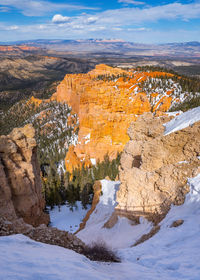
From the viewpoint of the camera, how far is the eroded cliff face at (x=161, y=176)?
1245 centimetres

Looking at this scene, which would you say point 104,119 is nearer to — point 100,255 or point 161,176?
point 161,176

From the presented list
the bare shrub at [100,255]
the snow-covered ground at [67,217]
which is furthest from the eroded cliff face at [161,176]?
the snow-covered ground at [67,217]

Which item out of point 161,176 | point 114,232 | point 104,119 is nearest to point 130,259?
point 161,176

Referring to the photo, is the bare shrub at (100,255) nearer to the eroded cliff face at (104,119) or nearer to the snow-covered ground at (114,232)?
the snow-covered ground at (114,232)

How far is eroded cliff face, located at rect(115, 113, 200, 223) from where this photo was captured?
12.5 meters

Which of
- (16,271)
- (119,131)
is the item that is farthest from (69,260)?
(119,131)

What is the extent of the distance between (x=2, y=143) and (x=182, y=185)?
14.3m

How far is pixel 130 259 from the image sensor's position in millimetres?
8656

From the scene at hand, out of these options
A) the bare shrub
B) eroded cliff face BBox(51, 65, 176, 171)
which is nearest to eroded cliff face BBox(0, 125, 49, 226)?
the bare shrub

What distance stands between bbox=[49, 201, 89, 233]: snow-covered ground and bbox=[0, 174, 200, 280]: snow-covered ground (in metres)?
18.2

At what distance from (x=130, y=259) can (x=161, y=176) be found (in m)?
6.22

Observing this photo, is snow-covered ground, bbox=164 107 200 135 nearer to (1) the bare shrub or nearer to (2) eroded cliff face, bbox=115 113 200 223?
(2) eroded cliff face, bbox=115 113 200 223

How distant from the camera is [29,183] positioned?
1844 cm

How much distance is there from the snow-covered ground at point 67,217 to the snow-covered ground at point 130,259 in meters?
18.2
